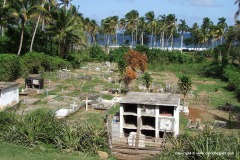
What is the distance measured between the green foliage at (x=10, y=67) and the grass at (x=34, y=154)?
23.0 m

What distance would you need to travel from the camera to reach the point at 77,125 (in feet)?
66.7

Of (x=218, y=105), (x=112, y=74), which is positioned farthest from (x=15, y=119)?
(x=112, y=74)

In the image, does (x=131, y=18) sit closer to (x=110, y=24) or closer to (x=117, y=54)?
(x=110, y=24)

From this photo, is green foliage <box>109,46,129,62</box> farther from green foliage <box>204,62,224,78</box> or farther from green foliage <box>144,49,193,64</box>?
green foliage <box>204,62,224,78</box>

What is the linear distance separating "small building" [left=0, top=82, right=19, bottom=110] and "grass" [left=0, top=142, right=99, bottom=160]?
10929mm

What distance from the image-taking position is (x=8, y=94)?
103 ft

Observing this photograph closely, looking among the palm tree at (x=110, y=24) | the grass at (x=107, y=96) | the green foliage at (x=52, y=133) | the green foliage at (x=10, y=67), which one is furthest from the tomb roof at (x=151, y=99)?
the palm tree at (x=110, y=24)

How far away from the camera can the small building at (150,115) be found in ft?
76.8

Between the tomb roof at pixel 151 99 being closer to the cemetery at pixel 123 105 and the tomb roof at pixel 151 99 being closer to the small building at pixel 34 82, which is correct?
the cemetery at pixel 123 105

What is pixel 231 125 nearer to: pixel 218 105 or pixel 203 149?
pixel 218 105

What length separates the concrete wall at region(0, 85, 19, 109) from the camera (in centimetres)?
3025

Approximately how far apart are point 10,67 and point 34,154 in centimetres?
→ 2599

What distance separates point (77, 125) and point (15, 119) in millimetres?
3927

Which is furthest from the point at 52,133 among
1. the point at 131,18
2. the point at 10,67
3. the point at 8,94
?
the point at 131,18
